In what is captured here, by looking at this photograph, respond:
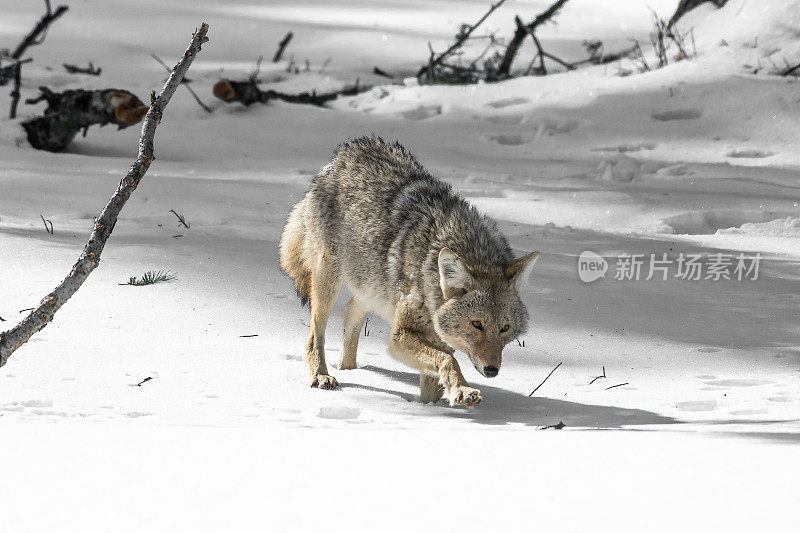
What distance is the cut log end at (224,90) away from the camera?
1197cm

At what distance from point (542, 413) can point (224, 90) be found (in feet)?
27.3

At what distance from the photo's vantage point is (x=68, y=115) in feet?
33.5

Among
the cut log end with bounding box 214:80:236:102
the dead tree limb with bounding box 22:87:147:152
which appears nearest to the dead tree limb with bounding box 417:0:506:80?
the cut log end with bounding box 214:80:236:102

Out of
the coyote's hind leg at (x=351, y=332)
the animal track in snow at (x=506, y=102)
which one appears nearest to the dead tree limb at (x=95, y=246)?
the coyote's hind leg at (x=351, y=332)

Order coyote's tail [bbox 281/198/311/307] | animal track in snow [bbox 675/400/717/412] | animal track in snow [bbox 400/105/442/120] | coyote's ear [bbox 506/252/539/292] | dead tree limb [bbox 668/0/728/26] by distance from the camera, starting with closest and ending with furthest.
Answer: animal track in snow [bbox 675/400/717/412] < coyote's ear [bbox 506/252/539/292] < coyote's tail [bbox 281/198/311/307] < animal track in snow [bbox 400/105/442/120] < dead tree limb [bbox 668/0/728/26]

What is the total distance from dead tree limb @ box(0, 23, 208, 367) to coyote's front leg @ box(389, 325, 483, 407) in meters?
1.54

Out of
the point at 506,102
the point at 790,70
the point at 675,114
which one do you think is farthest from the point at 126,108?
the point at 790,70

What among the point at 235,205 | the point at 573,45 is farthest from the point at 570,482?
the point at 573,45

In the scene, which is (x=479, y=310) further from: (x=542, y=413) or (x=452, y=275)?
(x=542, y=413)

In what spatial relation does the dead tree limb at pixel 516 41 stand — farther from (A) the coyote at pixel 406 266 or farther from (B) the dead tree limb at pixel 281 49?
(A) the coyote at pixel 406 266

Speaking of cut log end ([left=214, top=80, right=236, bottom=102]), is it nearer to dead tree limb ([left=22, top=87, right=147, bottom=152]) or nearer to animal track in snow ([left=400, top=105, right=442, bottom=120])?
dead tree limb ([left=22, top=87, right=147, bottom=152])

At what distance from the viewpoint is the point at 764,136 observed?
34.8 feet

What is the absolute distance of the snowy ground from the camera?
115 inches

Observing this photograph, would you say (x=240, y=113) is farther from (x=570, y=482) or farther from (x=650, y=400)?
(x=570, y=482)
